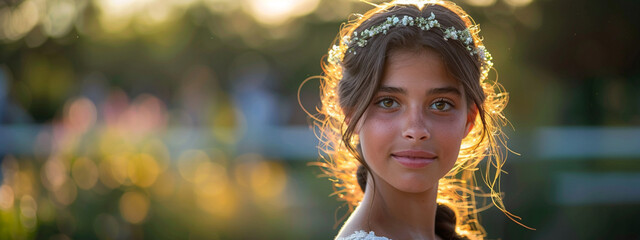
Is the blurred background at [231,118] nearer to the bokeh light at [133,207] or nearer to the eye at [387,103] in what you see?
the bokeh light at [133,207]

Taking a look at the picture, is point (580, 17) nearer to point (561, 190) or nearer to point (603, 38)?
point (603, 38)

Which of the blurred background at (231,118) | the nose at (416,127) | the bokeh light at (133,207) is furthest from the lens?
the blurred background at (231,118)

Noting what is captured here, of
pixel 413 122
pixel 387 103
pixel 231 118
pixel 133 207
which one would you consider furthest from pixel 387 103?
pixel 231 118

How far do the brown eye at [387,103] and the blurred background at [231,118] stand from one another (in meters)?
4.41

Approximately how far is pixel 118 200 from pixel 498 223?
4209 mm

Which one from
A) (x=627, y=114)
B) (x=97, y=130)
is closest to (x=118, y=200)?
(x=97, y=130)

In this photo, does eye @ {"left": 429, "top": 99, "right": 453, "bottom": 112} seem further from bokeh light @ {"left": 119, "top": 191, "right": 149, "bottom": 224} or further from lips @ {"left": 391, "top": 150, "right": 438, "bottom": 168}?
bokeh light @ {"left": 119, "top": 191, "right": 149, "bottom": 224}

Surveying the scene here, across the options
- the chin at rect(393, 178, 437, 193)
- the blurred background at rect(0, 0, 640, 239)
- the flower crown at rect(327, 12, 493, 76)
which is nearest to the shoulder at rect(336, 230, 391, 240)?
the chin at rect(393, 178, 437, 193)

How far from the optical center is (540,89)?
301 inches

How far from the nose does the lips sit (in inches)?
1.7

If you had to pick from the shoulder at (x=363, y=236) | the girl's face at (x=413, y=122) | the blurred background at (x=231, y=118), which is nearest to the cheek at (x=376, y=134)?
the girl's face at (x=413, y=122)

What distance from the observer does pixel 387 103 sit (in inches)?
69.3

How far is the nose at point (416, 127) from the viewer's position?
1685 millimetres

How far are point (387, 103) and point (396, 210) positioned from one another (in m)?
0.36
